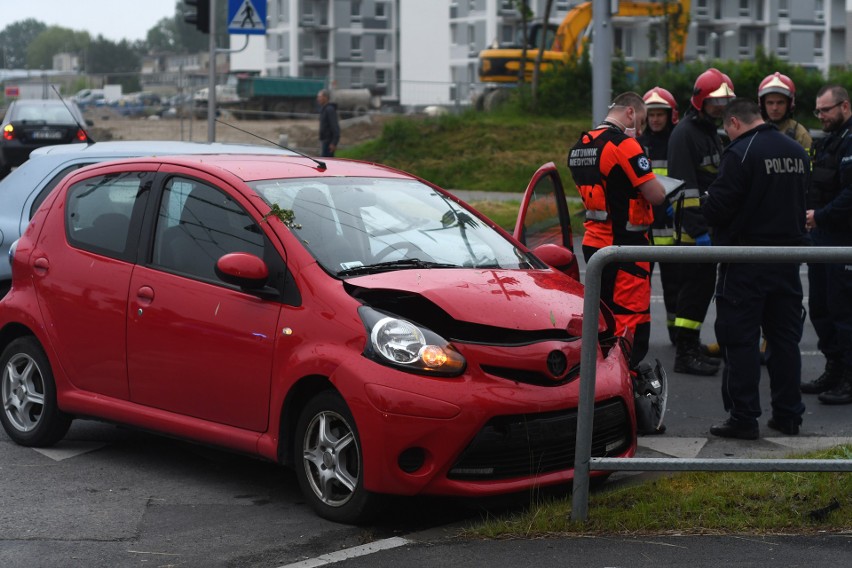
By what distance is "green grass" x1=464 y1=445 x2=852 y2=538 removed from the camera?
5.13m

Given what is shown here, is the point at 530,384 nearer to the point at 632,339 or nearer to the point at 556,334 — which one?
the point at 556,334

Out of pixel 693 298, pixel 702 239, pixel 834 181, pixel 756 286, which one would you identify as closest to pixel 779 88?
pixel 834 181

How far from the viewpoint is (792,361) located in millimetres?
6910

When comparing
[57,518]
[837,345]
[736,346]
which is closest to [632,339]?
[736,346]

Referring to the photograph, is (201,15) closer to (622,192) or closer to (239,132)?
(622,192)

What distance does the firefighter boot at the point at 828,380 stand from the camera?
26.4 ft

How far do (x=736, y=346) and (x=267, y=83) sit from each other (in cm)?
4685

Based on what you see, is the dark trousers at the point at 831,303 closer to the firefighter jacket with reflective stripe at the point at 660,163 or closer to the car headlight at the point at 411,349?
the firefighter jacket with reflective stripe at the point at 660,163

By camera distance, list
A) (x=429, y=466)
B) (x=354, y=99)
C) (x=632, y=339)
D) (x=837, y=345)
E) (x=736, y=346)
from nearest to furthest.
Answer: (x=429, y=466)
(x=736, y=346)
(x=632, y=339)
(x=837, y=345)
(x=354, y=99)

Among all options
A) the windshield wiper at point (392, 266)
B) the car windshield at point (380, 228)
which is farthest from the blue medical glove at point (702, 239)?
the windshield wiper at point (392, 266)

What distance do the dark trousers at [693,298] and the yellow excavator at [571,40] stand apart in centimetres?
2214

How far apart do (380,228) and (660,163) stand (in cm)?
418

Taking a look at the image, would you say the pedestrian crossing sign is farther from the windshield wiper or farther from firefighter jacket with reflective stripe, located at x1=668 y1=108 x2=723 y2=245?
the windshield wiper

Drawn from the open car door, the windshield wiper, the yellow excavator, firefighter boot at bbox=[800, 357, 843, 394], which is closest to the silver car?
the open car door
